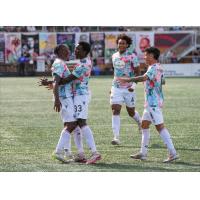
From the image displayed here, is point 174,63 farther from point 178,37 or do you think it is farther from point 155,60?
point 155,60

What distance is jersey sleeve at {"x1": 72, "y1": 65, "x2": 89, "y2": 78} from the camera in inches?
384

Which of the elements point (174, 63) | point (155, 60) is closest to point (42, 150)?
point (155, 60)

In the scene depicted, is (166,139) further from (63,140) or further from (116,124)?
(116,124)

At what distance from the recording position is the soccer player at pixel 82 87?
9773 mm

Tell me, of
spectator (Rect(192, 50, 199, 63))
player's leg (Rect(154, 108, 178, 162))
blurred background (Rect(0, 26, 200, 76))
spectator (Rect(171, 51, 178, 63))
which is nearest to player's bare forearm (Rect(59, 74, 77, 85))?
player's leg (Rect(154, 108, 178, 162))

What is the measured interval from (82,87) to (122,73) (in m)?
2.49

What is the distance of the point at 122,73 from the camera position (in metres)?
12.3

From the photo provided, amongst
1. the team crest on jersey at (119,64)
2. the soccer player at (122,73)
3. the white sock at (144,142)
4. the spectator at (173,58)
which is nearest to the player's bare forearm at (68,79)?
the white sock at (144,142)

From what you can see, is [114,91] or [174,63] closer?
[114,91]

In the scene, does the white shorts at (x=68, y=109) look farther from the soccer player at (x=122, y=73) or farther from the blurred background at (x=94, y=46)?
the blurred background at (x=94, y=46)

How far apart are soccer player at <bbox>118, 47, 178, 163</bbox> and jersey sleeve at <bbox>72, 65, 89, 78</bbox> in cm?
63

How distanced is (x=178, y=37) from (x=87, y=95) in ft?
123

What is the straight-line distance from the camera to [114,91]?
41.7 feet

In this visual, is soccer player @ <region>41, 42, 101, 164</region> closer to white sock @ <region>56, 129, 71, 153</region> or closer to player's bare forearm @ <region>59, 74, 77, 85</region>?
player's bare forearm @ <region>59, 74, 77, 85</region>
